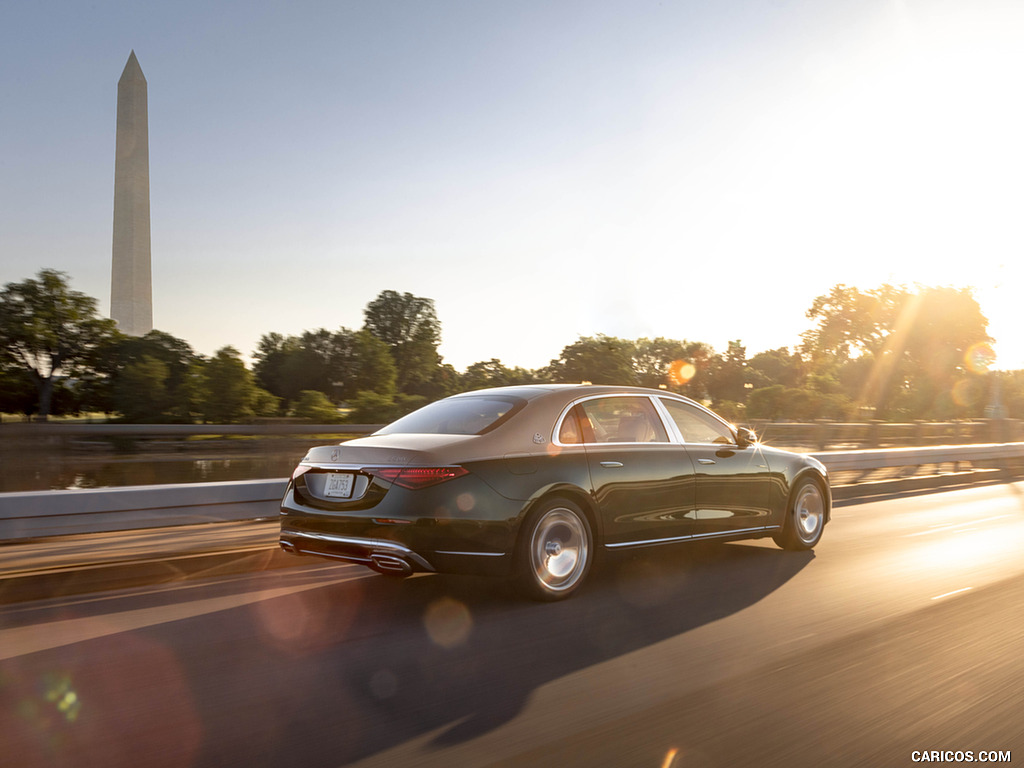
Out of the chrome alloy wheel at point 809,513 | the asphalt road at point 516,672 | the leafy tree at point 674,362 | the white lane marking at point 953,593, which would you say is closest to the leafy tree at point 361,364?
the leafy tree at point 674,362

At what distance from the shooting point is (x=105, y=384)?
62656 mm

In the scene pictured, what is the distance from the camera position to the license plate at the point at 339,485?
5.56m

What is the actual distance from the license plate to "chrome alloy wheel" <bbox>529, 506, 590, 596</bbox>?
4.17 feet

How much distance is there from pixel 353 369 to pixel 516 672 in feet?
239

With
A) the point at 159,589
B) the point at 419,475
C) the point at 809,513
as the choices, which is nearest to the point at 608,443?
the point at 419,475

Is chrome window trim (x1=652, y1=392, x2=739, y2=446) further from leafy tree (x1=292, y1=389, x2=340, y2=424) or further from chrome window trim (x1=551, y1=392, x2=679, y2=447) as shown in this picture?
leafy tree (x1=292, y1=389, x2=340, y2=424)

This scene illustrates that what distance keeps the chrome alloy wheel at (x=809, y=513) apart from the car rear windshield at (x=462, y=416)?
347 cm

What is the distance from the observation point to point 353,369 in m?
75.6

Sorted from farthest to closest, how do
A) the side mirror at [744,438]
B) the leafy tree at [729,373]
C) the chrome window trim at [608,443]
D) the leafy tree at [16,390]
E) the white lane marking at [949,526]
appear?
the leafy tree at [729,373] < the leafy tree at [16,390] < the white lane marking at [949,526] < the side mirror at [744,438] < the chrome window trim at [608,443]

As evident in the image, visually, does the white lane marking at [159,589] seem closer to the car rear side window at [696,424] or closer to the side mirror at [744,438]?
the car rear side window at [696,424]

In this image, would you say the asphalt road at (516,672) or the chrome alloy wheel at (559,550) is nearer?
the asphalt road at (516,672)

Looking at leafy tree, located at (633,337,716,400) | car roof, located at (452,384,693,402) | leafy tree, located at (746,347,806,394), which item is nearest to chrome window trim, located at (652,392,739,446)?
car roof, located at (452,384,693,402)

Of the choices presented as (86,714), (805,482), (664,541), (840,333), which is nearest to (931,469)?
(805,482)

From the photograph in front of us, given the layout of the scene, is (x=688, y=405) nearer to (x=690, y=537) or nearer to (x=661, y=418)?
(x=661, y=418)
